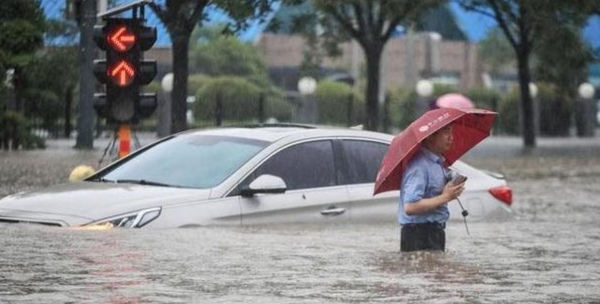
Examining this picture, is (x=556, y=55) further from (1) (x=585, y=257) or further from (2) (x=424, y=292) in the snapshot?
(2) (x=424, y=292)

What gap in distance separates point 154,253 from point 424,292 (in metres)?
2.43

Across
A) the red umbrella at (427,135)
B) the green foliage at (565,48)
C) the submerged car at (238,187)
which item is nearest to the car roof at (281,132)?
the submerged car at (238,187)

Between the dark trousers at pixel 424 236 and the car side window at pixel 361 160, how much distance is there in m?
2.68

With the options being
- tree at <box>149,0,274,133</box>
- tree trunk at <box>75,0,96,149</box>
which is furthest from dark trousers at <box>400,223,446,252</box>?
tree trunk at <box>75,0,96,149</box>

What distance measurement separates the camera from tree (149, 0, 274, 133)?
86.2ft

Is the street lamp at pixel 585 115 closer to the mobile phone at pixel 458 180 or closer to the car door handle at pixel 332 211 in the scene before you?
the car door handle at pixel 332 211

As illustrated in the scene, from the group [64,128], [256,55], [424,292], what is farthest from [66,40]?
[424,292]

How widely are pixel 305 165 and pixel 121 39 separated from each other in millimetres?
5239

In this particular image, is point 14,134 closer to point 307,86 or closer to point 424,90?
point 307,86

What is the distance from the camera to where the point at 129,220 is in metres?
12.5

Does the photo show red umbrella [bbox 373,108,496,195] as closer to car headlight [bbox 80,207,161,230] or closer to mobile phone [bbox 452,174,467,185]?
mobile phone [bbox 452,174,467,185]

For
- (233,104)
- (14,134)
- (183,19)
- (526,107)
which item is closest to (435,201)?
(183,19)

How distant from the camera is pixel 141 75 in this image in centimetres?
1853

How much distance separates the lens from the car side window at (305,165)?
535 inches
